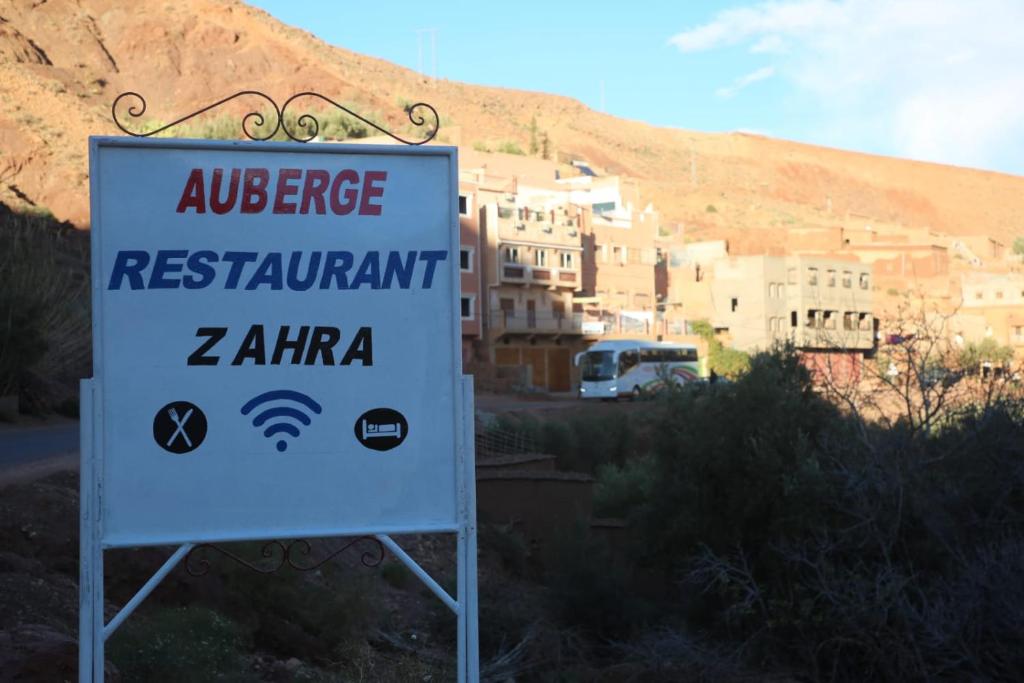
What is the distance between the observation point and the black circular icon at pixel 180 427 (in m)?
4.54

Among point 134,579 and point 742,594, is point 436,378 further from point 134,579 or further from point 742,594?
point 742,594

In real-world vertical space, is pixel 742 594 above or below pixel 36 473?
below

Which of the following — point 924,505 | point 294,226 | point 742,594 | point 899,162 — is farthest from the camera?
point 899,162

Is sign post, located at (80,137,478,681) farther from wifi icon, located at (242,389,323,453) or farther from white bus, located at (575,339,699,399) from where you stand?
white bus, located at (575,339,699,399)

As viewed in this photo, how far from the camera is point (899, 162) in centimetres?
16312

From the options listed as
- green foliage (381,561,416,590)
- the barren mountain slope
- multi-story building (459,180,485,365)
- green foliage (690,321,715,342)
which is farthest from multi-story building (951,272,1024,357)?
green foliage (381,561,416,590)

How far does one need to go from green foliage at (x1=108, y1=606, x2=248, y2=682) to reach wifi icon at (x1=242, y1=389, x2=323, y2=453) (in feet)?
10.3

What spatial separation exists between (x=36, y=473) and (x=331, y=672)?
6.86 m

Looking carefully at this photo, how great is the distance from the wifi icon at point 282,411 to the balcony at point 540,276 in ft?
174

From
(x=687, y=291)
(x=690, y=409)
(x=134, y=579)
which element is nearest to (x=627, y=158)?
(x=687, y=291)

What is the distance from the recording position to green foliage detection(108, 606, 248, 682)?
7.15m

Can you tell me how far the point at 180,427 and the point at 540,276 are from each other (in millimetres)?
55457

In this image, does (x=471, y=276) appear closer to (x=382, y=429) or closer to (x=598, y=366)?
(x=598, y=366)

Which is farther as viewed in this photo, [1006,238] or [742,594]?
[1006,238]
